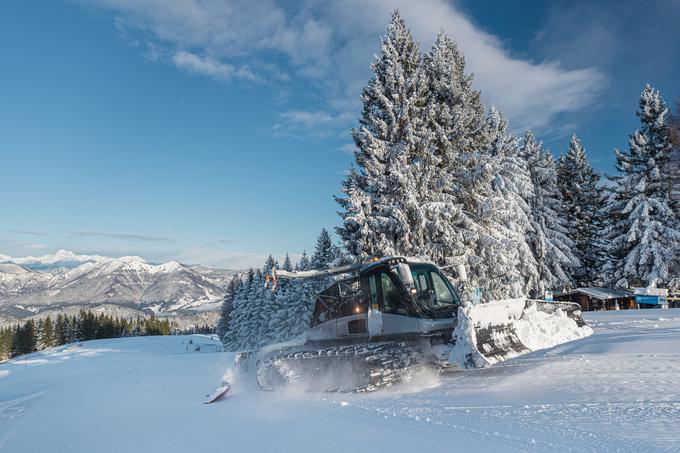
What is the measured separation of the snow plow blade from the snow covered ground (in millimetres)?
338

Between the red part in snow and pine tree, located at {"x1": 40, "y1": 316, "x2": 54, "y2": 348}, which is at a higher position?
the red part in snow

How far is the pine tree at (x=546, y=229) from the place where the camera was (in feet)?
104

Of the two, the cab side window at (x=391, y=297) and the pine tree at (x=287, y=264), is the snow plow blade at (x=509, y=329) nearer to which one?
the cab side window at (x=391, y=297)

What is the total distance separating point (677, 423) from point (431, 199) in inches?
670

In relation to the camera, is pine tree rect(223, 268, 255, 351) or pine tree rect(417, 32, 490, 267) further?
pine tree rect(223, 268, 255, 351)

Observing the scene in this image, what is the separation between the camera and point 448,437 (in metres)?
4.80

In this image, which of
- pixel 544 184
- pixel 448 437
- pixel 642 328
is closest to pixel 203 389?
pixel 448 437

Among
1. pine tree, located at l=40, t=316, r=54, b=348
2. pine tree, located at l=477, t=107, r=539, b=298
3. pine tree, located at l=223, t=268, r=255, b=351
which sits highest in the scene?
pine tree, located at l=477, t=107, r=539, b=298

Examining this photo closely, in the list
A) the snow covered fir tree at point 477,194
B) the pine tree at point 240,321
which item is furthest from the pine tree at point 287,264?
the snow covered fir tree at point 477,194

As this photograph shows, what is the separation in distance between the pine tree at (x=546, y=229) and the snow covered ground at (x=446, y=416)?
22212mm

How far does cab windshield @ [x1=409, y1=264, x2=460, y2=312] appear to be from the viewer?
32.5 feet

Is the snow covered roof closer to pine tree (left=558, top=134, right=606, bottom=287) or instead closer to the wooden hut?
the wooden hut

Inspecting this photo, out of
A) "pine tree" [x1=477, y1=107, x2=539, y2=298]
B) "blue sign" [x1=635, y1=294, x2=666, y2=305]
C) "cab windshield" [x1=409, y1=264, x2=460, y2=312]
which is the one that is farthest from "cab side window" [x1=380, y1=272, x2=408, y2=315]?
"blue sign" [x1=635, y1=294, x2=666, y2=305]

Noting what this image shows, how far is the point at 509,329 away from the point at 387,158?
13.5 m
